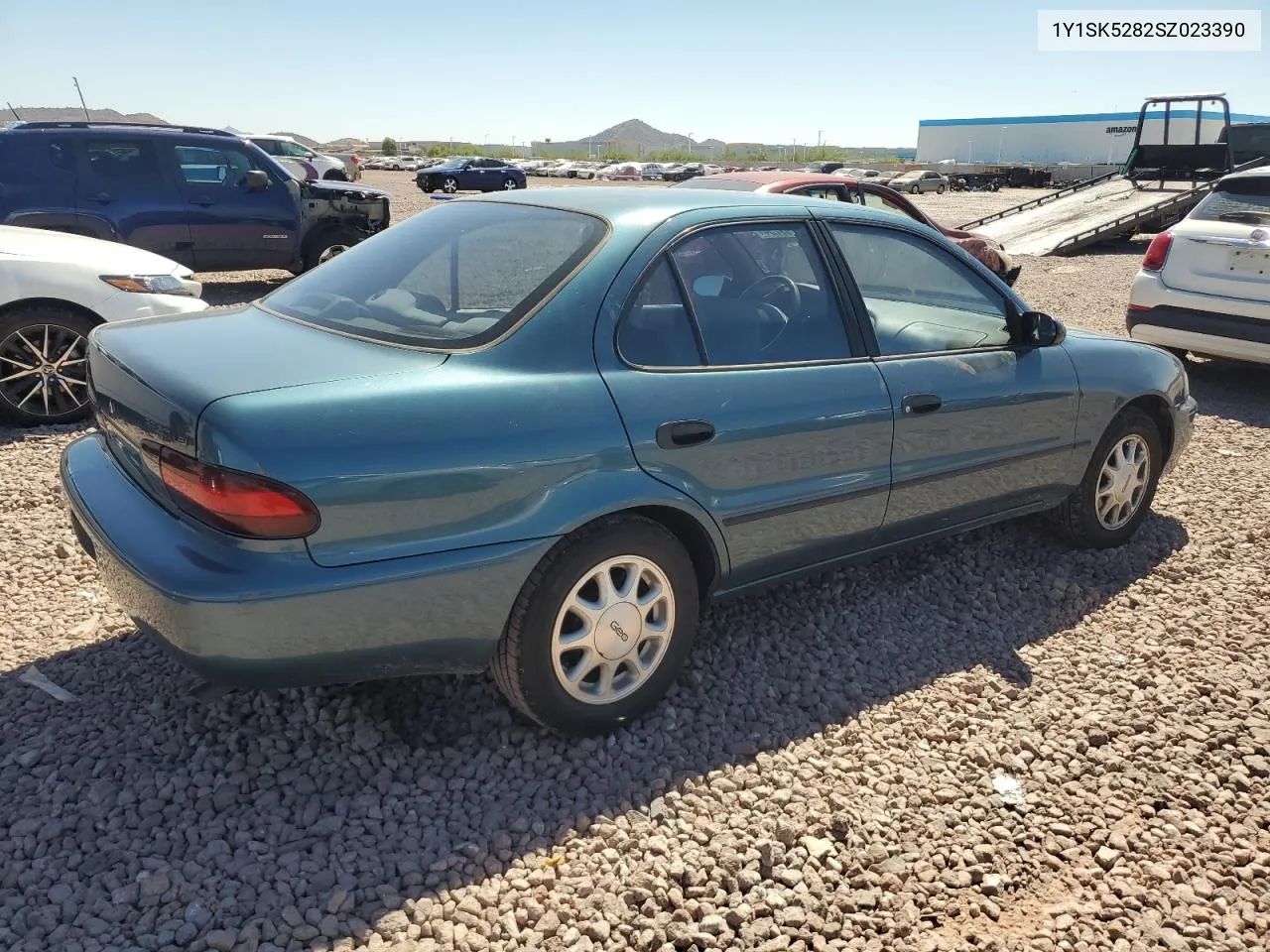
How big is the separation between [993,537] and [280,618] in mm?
3429

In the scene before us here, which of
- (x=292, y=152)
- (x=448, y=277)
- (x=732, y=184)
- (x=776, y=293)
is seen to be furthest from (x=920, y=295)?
(x=292, y=152)

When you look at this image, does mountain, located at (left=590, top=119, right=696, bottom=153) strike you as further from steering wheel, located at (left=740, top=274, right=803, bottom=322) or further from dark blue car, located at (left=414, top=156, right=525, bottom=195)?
steering wheel, located at (left=740, top=274, right=803, bottom=322)

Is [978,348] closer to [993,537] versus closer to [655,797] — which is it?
[993,537]

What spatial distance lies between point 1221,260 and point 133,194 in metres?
9.37

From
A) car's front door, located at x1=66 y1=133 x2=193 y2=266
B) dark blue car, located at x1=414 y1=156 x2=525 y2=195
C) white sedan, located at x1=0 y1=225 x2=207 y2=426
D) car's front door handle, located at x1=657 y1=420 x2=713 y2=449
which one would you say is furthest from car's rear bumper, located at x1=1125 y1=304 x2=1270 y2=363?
dark blue car, located at x1=414 y1=156 x2=525 y2=195

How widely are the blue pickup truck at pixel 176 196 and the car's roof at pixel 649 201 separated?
6961mm

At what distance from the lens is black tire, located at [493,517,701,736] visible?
2.61 m

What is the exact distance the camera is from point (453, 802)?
263cm

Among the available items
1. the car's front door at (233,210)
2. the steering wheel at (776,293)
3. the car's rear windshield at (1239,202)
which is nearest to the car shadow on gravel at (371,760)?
the steering wheel at (776,293)

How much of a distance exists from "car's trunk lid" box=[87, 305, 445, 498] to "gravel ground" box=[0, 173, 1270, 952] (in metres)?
0.87

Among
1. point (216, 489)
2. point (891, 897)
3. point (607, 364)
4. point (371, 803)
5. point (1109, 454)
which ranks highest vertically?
point (607, 364)

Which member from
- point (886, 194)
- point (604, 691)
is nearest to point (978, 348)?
point (604, 691)

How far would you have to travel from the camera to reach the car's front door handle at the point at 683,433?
2756 millimetres

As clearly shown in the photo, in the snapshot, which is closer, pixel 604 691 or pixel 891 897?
pixel 891 897
